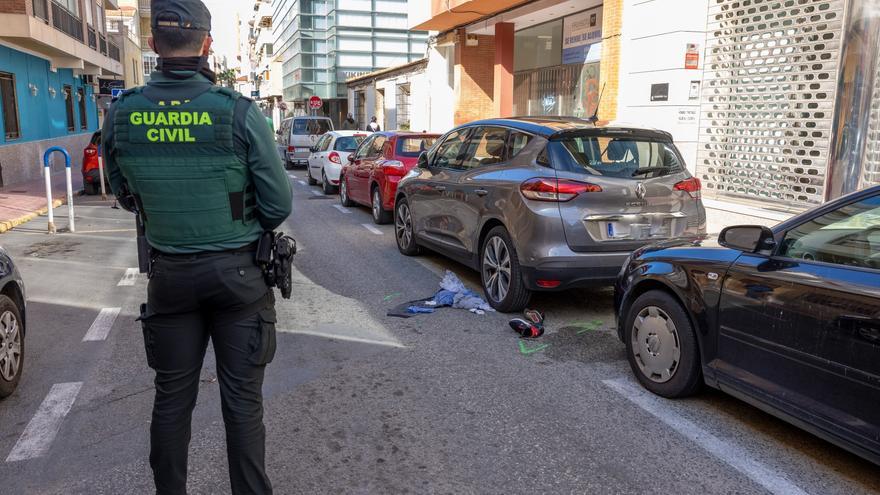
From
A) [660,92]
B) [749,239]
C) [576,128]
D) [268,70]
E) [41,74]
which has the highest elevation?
[268,70]

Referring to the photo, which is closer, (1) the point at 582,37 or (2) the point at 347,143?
(1) the point at 582,37

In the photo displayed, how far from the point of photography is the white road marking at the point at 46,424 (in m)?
3.68

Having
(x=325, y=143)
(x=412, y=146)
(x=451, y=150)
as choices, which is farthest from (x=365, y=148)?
(x=451, y=150)

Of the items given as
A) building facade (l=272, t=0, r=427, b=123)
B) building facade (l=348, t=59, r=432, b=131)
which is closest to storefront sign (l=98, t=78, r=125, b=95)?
building facade (l=348, t=59, r=432, b=131)

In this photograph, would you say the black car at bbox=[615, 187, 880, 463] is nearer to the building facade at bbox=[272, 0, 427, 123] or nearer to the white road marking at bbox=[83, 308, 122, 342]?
the white road marking at bbox=[83, 308, 122, 342]

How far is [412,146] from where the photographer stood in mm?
11273

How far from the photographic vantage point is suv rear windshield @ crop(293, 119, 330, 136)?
23750 millimetres

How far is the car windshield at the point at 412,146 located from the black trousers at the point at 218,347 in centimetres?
854

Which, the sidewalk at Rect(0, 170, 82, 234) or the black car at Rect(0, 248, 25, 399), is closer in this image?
the black car at Rect(0, 248, 25, 399)

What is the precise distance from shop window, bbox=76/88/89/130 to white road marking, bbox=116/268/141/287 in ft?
84.4

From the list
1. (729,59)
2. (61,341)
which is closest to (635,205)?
(61,341)

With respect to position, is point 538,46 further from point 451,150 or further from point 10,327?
point 10,327

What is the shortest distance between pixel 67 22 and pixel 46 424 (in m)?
22.9

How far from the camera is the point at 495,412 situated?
417cm
